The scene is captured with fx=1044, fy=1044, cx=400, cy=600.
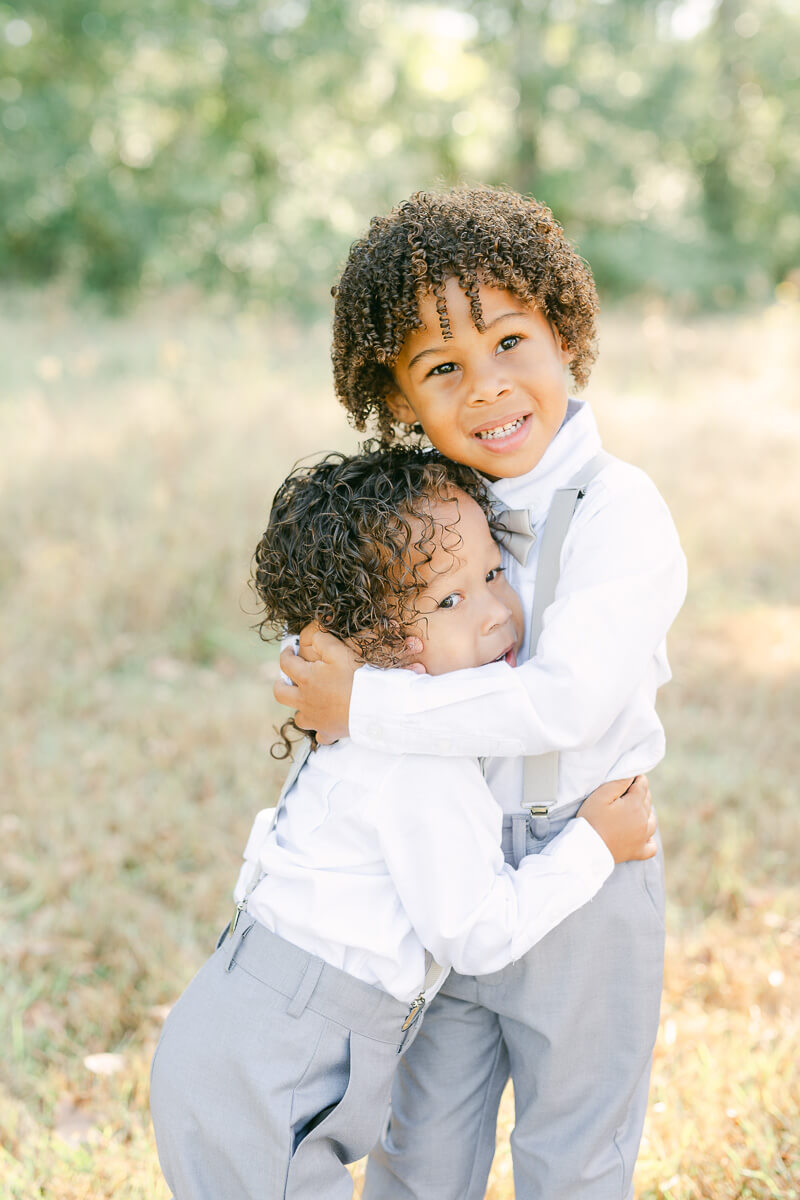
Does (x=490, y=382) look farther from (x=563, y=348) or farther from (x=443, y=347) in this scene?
(x=563, y=348)

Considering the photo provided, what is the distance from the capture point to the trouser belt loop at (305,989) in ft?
4.81

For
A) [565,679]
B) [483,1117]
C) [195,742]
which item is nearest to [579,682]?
[565,679]

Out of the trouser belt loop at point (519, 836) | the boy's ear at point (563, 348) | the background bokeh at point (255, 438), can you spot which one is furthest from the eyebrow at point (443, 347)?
the background bokeh at point (255, 438)

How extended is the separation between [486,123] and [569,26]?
73.2 inches

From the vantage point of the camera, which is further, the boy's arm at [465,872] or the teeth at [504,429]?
the teeth at [504,429]

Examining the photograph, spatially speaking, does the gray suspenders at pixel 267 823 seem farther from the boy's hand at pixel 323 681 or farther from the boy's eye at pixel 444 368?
the boy's eye at pixel 444 368

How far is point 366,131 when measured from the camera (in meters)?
14.3

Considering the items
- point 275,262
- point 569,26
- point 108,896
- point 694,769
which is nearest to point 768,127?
point 569,26

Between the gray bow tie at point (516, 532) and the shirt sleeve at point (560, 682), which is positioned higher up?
the gray bow tie at point (516, 532)

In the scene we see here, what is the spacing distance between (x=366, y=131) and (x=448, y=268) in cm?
1399

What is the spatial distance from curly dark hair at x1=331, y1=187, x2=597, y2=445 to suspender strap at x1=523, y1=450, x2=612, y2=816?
308 mm

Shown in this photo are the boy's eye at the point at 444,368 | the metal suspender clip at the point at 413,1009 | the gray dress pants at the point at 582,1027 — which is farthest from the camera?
the boy's eye at the point at 444,368

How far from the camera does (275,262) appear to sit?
13.2 m

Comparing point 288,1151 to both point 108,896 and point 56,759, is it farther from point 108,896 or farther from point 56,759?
point 56,759
